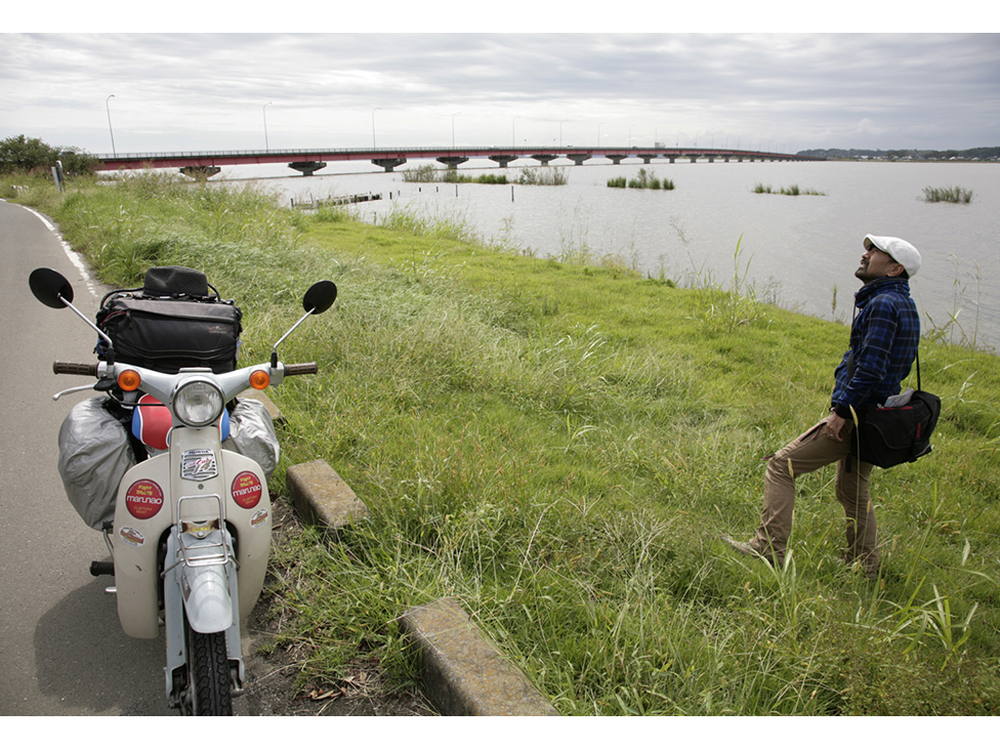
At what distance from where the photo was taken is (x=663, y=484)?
13.8 ft

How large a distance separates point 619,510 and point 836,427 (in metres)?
1.17

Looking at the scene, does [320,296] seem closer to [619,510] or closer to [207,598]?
[207,598]

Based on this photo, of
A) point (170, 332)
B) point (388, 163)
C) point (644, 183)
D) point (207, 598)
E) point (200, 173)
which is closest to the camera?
point (207, 598)

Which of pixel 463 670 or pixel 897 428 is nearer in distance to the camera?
pixel 463 670

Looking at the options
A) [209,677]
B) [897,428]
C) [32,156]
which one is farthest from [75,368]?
[32,156]

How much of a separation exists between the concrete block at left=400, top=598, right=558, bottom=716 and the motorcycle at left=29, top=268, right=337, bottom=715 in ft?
2.07

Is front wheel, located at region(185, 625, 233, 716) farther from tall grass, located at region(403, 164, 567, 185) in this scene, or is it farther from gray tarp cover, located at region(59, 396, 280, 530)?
tall grass, located at region(403, 164, 567, 185)

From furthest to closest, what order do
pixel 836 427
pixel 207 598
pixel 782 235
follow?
pixel 782 235, pixel 836 427, pixel 207 598

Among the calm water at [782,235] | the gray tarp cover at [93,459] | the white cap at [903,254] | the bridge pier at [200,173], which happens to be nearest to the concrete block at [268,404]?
the gray tarp cover at [93,459]

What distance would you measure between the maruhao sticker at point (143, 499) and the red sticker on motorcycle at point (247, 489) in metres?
0.24

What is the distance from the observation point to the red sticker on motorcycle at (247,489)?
7.72ft

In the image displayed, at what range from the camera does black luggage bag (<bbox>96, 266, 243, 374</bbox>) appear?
2.64 meters

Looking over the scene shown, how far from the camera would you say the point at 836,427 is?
10.8ft

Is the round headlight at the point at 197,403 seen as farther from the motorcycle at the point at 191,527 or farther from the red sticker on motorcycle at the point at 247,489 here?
the red sticker on motorcycle at the point at 247,489
